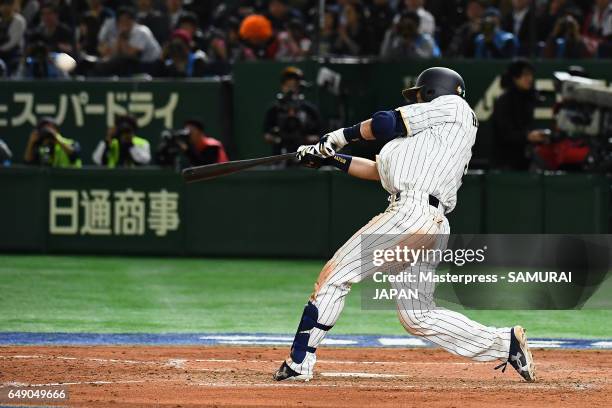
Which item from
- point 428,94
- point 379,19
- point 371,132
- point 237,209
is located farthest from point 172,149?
point 371,132

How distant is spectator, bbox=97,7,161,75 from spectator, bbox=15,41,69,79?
0.57 meters

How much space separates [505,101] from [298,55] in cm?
305

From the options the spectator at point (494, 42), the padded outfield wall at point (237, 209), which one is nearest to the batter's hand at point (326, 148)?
the padded outfield wall at point (237, 209)

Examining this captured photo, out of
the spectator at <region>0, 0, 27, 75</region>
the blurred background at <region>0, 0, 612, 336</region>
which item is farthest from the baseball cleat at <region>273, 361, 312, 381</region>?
the spectator at <region>0, 0, 27, 75</region>

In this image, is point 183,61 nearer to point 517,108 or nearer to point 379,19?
point 379,19

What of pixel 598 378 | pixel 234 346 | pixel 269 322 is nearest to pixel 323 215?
pixel 269 322

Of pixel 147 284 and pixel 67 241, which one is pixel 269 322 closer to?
pixel 147 284

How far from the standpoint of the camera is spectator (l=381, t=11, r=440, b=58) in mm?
15617

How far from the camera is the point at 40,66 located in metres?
17.4

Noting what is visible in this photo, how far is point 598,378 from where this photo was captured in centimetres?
812

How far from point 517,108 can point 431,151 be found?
7475 millimetres

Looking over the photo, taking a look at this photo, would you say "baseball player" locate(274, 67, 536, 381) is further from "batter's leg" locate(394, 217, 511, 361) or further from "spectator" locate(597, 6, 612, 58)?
"spectator" locate(597, 6, 612, 58)

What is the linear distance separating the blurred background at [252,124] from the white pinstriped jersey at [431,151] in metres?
5.55

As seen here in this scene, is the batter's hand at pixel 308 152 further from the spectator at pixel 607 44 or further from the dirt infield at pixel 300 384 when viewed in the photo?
the spectator at pixel 607 44
